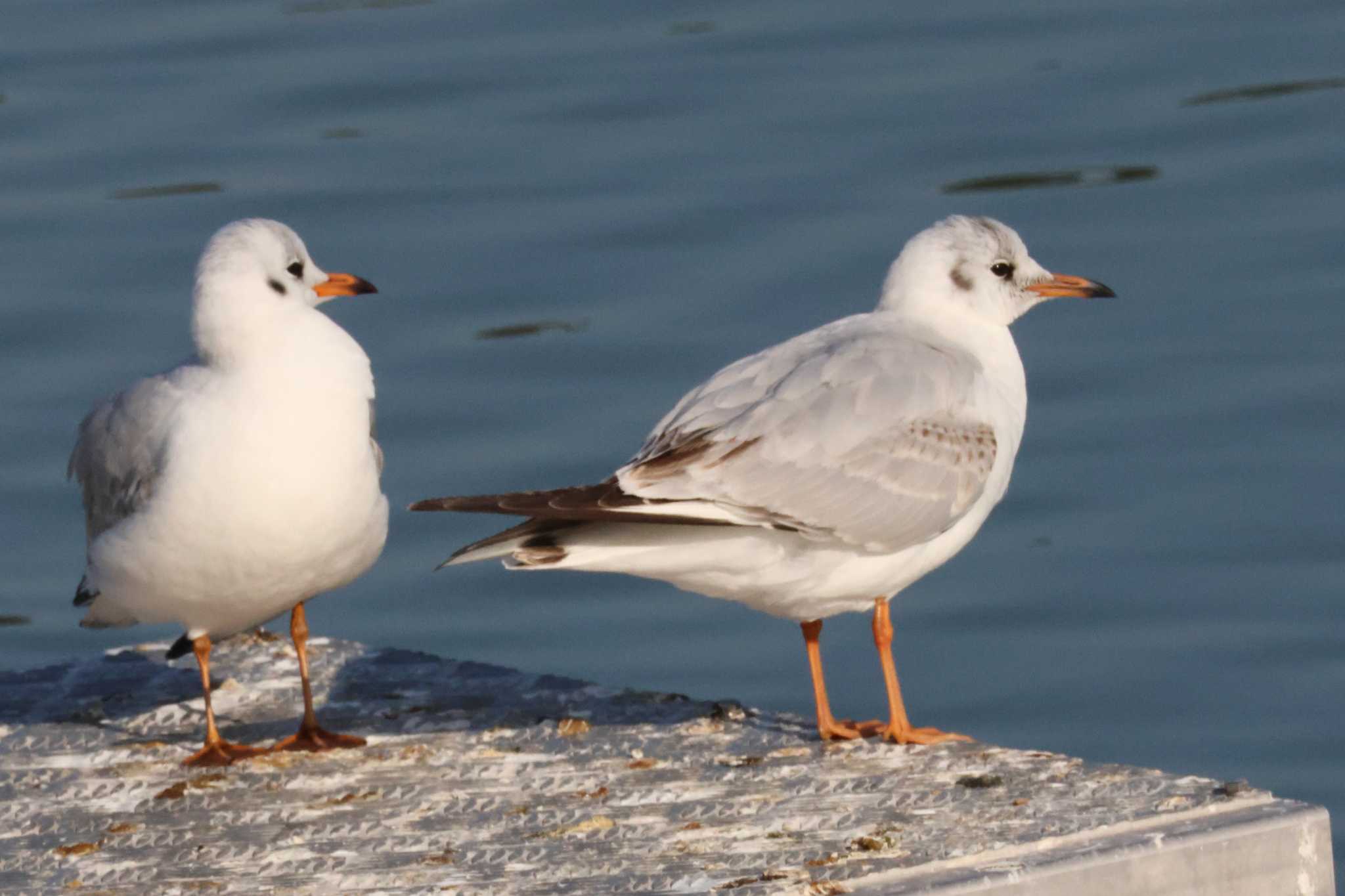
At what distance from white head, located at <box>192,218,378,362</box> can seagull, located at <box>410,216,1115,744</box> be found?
639 millimetres

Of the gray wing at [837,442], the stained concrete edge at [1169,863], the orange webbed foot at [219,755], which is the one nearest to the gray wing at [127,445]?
the orange webbed foot at [219,755]

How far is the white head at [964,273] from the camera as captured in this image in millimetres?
7316

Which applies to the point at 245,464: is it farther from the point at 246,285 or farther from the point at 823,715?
the point at 823,715

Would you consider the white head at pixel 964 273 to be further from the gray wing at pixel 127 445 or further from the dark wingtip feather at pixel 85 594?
the dark wingtip feather at pixel 85 594

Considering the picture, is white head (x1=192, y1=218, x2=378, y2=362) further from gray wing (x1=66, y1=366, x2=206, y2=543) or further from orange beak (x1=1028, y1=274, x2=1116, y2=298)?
orange beak (x1=1028, y1=274, x2=1116, y2=298)

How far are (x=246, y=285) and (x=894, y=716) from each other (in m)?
2.03

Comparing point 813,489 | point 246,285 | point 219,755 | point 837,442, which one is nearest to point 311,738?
point 219,755

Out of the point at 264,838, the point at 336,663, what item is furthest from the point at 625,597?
the point at 264,838

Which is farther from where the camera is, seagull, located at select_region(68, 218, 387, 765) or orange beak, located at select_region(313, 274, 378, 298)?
orange beak, located at select_region(313, 274, 378, 298)

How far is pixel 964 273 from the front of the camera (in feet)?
24.1

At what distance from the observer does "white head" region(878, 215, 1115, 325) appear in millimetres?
7316

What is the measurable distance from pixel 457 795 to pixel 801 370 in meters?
1.48

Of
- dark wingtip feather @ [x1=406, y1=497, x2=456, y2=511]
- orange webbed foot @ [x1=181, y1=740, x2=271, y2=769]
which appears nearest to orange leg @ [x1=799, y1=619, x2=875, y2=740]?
dark wingtip feather @ [x1=406, y1=497, x2=456, y2=511]

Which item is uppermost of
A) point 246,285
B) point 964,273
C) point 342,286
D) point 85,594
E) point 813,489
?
point 246,285
